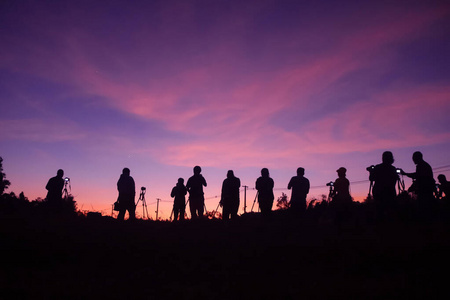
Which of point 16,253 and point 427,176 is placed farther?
point 427,176

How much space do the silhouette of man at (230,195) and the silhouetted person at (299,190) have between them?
185 cm

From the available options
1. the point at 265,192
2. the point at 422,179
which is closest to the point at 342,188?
the point at 422,179

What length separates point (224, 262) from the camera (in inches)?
240

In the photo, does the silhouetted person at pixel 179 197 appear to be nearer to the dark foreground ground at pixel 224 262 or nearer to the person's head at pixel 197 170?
the person's head at pixel 197 170

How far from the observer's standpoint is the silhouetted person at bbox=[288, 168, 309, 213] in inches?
419

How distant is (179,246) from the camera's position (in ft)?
23.9

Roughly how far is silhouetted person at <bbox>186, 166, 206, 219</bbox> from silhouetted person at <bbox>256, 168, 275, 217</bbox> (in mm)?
2143

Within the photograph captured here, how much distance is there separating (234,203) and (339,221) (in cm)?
355

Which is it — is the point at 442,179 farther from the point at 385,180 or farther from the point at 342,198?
the point at 342,198

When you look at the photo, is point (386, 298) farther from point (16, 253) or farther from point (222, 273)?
point (16, 253)

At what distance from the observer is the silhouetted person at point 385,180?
8.73 meters

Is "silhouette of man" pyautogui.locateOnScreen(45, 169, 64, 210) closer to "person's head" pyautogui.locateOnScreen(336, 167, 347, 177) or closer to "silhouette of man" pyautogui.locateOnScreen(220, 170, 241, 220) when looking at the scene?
"silhouette of man" pyautogui.locateOnScreen(220, 170, 241, 220)

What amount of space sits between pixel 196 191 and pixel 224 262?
19.9ft

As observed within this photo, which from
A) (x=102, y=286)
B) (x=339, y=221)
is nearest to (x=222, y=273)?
(x=102, y=286)
